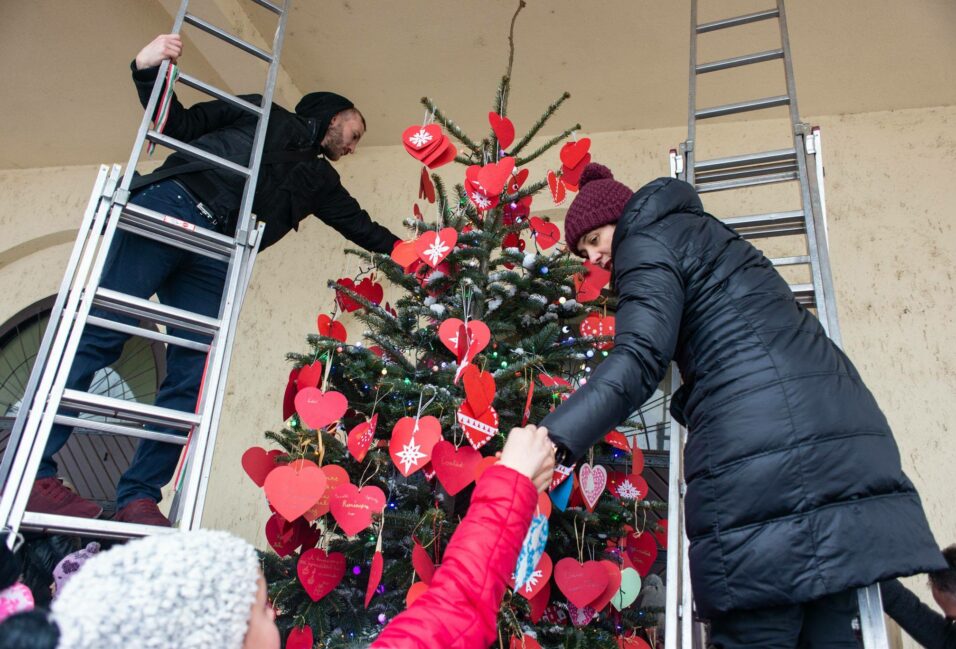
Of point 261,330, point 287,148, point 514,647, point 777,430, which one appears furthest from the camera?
point 261,330

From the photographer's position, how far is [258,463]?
7.46 ft

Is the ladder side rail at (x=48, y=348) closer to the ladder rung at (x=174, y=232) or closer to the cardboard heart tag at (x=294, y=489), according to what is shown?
the ladder rung at (x=174, y=232)

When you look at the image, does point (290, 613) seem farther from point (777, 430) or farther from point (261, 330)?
point (261, 330)

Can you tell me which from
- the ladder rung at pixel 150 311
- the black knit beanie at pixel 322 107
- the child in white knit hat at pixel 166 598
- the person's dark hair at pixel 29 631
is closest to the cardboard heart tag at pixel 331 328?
the ladder rung at pixel 150 311

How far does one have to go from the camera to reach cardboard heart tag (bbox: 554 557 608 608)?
78.2 inches

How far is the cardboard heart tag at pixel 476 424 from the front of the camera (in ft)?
6.59

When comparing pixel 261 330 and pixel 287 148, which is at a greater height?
pixel 287 148

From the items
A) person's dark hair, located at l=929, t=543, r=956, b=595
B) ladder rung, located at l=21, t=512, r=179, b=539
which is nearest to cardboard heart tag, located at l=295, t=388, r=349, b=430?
ladder rung, located at l=21, t=512, r=179, b=539

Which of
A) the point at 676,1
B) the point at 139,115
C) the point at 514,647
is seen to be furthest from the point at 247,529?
the point at 676,1

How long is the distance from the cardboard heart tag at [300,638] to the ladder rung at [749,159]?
1.92 meters

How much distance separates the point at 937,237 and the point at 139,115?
16.2 feet

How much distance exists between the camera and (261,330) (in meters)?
4.44

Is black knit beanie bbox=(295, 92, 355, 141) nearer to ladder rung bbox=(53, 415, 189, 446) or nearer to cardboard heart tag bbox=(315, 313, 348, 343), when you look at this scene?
cardboard heart tag bbox=(315, 313, 348, 343)

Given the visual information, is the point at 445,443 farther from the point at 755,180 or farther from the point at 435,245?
the point at 755,180
